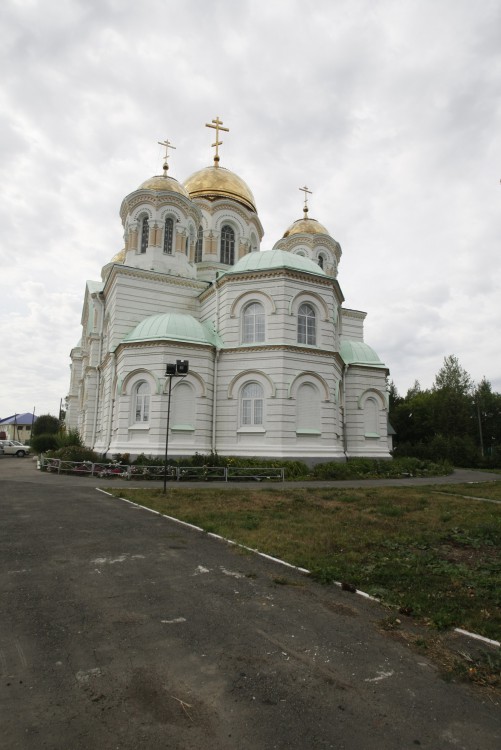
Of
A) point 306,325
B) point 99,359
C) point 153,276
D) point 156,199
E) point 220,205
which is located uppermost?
point 220,205

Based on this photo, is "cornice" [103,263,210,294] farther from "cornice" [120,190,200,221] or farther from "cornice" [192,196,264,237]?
"cornice" [192,196,264,237]

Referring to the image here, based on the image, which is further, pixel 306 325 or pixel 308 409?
pixel 306 325

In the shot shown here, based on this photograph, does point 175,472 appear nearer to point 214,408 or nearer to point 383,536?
point 214,408

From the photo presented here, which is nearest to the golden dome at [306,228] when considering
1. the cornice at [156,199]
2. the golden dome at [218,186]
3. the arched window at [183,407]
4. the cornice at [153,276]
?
the golden dome at [218,186]

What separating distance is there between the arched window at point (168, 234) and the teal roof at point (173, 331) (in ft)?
21.0

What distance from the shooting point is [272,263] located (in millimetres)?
22672

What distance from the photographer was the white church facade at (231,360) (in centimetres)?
2134

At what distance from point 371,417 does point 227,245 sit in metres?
14.4

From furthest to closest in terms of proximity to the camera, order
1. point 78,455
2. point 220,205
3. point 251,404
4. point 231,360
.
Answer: point 220,205, point 231,360, point 251,404, point 78,455

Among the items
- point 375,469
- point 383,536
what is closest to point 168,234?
point 375,469

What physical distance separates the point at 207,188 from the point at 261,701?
104 feet

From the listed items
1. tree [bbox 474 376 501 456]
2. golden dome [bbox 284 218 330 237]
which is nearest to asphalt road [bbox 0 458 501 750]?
golden dome [bbox 284 218 330 237]

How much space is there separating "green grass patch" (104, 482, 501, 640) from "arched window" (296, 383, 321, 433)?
684 centimetres

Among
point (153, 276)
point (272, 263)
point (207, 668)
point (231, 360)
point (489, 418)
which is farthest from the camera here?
point (489, 418)
